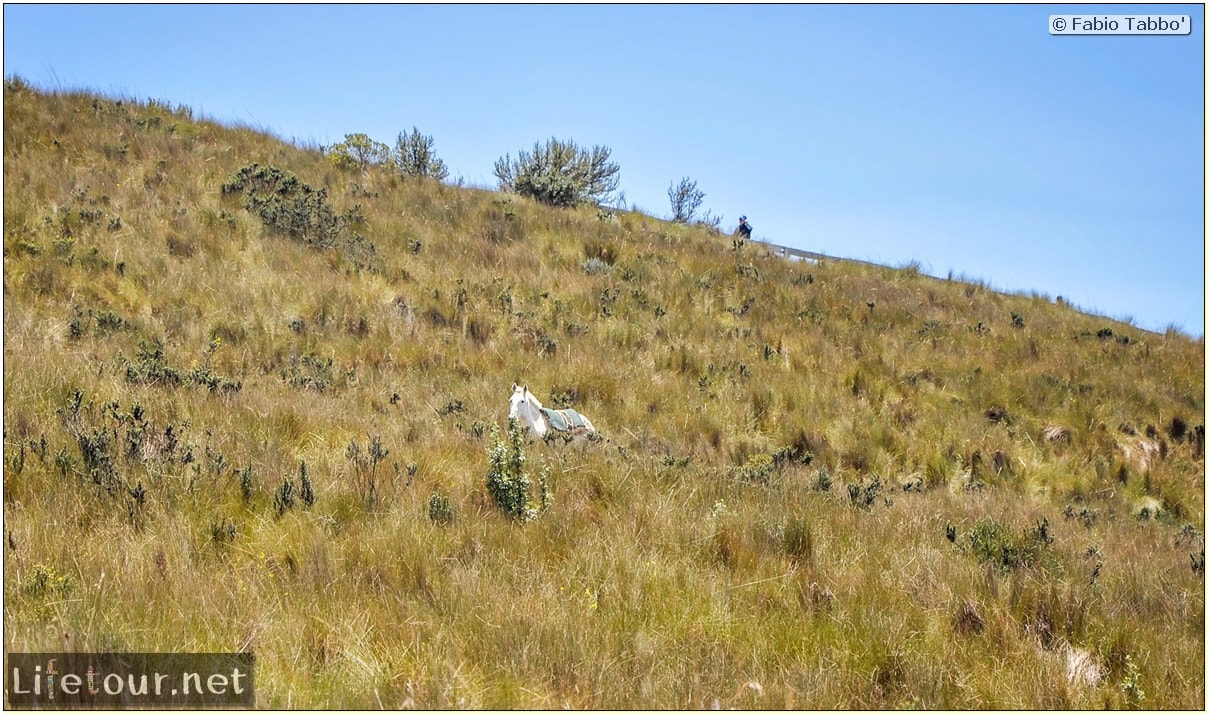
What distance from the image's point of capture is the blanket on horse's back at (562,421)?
7.89 metres

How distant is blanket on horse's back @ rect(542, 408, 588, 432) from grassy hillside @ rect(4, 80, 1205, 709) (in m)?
0.76

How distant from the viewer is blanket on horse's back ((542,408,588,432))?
789 centimetres

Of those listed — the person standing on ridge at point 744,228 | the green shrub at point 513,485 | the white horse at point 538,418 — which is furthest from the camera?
the person standing on ridge at point 744,228

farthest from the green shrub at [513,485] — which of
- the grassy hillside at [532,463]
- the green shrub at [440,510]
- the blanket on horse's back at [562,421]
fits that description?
the blanket on horse's back at [562,421]

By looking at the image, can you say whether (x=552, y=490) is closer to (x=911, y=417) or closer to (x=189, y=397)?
(x=189, y=397)

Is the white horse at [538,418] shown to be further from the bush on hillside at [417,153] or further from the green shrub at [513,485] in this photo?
the bush on hillside at [417,153]

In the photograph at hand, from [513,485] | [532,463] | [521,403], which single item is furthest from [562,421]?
[513,485]

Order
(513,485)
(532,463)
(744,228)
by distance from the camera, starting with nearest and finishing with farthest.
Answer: (513,485), (532,463), (744,228)

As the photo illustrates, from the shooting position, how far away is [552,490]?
5.38 metres

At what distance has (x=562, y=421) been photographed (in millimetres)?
8039

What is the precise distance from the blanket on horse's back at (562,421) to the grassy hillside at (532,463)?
76 cm

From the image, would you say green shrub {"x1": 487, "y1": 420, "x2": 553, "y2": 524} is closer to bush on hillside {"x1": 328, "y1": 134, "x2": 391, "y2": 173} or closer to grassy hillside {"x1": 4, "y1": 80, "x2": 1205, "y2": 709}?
grassy hillside {"x1": 4, "y1": 80, "x2": 1205, "y2": 709}

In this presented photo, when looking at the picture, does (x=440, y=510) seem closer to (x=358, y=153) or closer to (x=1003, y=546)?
(x=1003, y=546)

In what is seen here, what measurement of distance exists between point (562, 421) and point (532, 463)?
2333 mm
